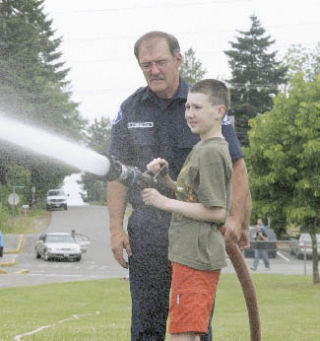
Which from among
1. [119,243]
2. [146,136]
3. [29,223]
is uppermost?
[146,136]

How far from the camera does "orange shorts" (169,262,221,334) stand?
3803 millimetres

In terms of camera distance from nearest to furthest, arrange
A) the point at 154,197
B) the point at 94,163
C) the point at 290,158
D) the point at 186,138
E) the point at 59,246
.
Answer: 1. the point at 94,163
2. the point at 154,197
3. the point at 186,138
4. the point at 290,158
5. the point at 59,246

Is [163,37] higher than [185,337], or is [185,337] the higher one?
[163,37]

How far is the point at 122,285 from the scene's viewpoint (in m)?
21.2

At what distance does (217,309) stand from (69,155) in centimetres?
1180

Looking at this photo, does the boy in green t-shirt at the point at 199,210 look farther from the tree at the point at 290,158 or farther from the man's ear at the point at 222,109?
the tree at the point at 290,158

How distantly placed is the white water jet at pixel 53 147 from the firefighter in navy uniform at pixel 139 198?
1.63 ft

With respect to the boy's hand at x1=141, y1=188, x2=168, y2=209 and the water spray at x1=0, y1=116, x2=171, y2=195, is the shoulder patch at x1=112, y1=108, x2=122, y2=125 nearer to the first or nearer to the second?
the water spray at x1=0, y1=116, x2=171, y2=195

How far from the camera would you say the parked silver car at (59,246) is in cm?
3225

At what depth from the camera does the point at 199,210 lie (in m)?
3.72

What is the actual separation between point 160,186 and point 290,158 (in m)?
16.2

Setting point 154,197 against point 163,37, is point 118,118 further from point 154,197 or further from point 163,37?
point 154,197

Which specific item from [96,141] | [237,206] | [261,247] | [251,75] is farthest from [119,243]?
[251,75]

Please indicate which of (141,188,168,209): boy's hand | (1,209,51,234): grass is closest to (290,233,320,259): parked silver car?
(1,209,51,234): grass
